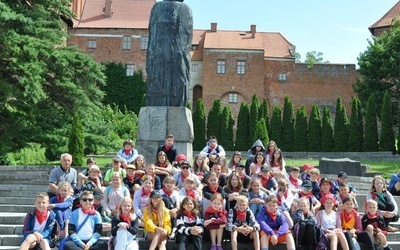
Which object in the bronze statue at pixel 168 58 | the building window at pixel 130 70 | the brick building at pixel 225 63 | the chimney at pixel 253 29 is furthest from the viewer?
the chimney at pixel 253 29

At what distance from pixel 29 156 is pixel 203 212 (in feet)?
54.4

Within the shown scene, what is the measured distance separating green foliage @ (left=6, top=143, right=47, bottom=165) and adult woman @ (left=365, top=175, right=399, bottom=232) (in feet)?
51.4

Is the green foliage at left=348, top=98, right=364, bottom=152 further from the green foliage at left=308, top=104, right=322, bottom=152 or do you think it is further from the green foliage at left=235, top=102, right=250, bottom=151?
the green foliage at left=235, top=102, right=250, bottom=151

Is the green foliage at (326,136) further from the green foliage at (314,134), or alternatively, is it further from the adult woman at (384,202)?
the adult woman at (384,202)

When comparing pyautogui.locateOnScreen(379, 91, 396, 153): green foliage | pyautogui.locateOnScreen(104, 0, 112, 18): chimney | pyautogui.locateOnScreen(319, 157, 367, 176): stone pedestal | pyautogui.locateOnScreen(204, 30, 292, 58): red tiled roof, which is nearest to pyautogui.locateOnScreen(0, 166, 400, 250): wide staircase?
pyautogui.locateOnScreen(319, 157, 367, 176): stone pedestal

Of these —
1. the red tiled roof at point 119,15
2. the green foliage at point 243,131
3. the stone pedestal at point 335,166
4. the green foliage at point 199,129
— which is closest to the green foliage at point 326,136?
the green foliage at point 243,131

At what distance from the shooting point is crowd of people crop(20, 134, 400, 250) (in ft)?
25.1

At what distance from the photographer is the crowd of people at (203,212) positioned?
765cm

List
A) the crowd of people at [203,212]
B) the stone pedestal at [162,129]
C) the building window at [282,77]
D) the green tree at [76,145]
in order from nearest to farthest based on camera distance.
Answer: the crowd of people at [203,212] < the stone pedestal at [162,129] < the green tree at [76,145] < the building window at [282,77]

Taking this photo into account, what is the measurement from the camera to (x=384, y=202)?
29.8 feet

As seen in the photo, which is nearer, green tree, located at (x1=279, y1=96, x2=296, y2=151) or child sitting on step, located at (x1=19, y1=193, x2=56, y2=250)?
child sitting on step, located at (x1=19, y1=193, x2=56, y2=250)

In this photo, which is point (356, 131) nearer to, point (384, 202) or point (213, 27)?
point (213, 27)

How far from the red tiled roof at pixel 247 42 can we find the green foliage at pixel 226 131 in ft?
41.7

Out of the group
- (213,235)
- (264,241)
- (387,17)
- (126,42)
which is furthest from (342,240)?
(387,17)
